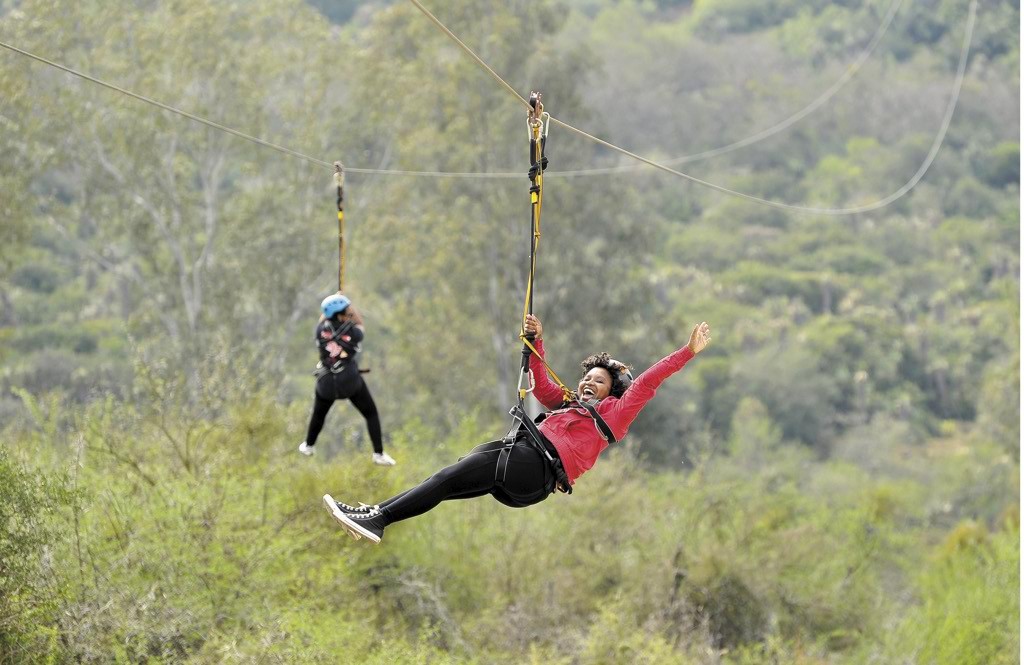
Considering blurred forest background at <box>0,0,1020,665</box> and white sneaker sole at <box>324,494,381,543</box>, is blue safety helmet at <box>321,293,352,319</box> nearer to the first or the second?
blurred forest background at <box>0,0,1020,665</box>

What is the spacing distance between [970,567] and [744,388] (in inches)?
784

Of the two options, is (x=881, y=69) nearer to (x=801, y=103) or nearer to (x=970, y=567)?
(x=801, y=103)

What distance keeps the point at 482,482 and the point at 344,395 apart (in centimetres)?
268

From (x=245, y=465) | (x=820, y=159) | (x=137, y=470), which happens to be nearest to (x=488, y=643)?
(x=245, y=465)

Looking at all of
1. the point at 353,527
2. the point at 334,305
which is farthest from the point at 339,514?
the point at 334,305

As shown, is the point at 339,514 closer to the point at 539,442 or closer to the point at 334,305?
the point at 539,442

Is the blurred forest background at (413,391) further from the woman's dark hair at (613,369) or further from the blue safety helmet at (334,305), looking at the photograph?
the woman's dark hair at (613,369)

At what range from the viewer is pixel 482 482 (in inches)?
249

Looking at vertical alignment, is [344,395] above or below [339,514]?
above

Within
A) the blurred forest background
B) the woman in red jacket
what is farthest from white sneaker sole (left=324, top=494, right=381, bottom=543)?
the blurred forest background

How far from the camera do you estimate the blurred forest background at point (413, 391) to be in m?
12.2

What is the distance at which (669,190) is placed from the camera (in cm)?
5628

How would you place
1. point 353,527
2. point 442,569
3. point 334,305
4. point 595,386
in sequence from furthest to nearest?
point 442,569, point 334,305, point 595,386, point 353,527

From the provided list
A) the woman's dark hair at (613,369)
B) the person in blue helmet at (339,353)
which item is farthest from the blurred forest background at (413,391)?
the woman's dark hair at (613,369)
